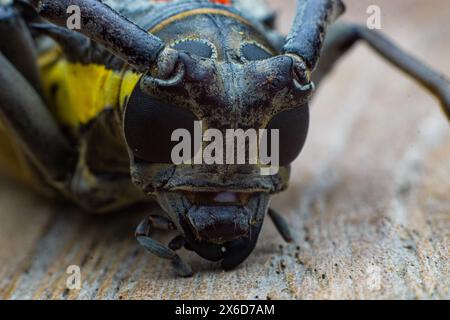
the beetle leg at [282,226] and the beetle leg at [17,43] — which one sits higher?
the beetle leg at [17,43]

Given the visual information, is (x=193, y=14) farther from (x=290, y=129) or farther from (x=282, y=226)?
(x=282, y=226)

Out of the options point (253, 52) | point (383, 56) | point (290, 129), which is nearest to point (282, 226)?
point (290, 129)

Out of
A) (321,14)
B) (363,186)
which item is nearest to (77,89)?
(321,14)

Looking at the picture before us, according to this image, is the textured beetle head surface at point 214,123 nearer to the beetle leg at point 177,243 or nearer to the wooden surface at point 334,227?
the beetle leg at point 177,243

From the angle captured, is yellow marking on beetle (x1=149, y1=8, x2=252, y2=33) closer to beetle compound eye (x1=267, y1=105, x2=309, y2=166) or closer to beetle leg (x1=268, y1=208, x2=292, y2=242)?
beetle compound eye (x1=267, y1=105, x2=309, y2=166)

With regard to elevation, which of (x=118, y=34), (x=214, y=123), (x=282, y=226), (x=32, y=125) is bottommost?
(x=282, y=226)

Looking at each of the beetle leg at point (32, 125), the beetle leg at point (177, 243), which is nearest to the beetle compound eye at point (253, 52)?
the beetle leg at point (177, 243)

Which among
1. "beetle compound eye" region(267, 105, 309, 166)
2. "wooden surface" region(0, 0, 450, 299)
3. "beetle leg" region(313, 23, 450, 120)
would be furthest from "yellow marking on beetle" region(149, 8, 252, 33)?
"beetle leg" region(313, 23, 450, 120)
